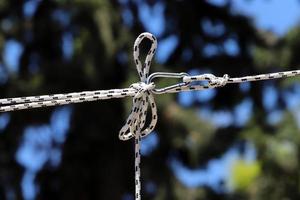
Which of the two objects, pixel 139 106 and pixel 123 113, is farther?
pixel 123 113

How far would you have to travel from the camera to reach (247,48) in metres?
5.23

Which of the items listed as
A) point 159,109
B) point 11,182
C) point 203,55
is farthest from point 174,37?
point 11,182

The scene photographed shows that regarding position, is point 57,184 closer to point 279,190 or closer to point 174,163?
point 174,163

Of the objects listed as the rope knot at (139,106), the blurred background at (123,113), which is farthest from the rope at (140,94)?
the blurred background at (123,113)

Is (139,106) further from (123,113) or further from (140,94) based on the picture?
(123,113)

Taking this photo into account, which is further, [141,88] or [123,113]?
[123,113]

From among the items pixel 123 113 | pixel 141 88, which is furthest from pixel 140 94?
pixel 123 113

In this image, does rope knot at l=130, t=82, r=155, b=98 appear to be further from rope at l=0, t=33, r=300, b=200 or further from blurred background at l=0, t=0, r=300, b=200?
blurred background at l=0, t=0, r=300, b=200

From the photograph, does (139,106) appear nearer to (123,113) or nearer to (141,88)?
(141,88)

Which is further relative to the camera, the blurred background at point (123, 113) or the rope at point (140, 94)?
the blurred background at point (123, 113)

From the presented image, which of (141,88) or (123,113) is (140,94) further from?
(123,113)

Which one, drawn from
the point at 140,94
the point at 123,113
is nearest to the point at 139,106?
the point at 140,94

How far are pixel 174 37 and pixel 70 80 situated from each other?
750 millimetres

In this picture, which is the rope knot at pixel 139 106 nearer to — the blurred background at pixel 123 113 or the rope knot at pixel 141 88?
the rope knot at pixel 141 88
